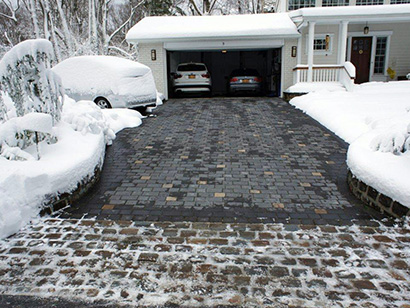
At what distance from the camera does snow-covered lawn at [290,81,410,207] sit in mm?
4199

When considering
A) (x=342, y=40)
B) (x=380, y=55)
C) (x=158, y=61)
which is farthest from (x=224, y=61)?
(x=380, y=55)

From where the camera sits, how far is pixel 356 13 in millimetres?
13562

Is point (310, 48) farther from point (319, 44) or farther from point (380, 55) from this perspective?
point (380, 55)

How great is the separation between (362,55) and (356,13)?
3807mm

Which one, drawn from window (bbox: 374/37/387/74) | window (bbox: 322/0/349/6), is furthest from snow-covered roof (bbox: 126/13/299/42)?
window (bbox: 374/37/387/74)

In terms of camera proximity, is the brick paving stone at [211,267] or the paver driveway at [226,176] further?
the paver driveway at [226,176]

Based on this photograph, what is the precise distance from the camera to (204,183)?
17.4 feet

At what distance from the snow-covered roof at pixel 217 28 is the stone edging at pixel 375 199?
1102 cm

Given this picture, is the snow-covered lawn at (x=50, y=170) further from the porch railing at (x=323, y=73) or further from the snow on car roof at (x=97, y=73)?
the porch railing at (x=323, y=73)

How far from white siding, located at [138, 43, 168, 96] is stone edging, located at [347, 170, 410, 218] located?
11.9 metres

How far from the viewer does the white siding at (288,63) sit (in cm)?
1491

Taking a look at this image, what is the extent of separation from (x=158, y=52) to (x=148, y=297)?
556 inches

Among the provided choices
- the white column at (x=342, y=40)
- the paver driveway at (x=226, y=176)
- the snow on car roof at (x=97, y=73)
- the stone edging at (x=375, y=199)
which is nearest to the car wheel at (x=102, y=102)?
the snow on car roof at (x=97, y=73)

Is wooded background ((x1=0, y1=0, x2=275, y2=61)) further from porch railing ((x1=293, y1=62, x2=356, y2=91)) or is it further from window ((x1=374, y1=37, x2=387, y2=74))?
window ((x1=374, y1=37, x2=387, y2=74))
